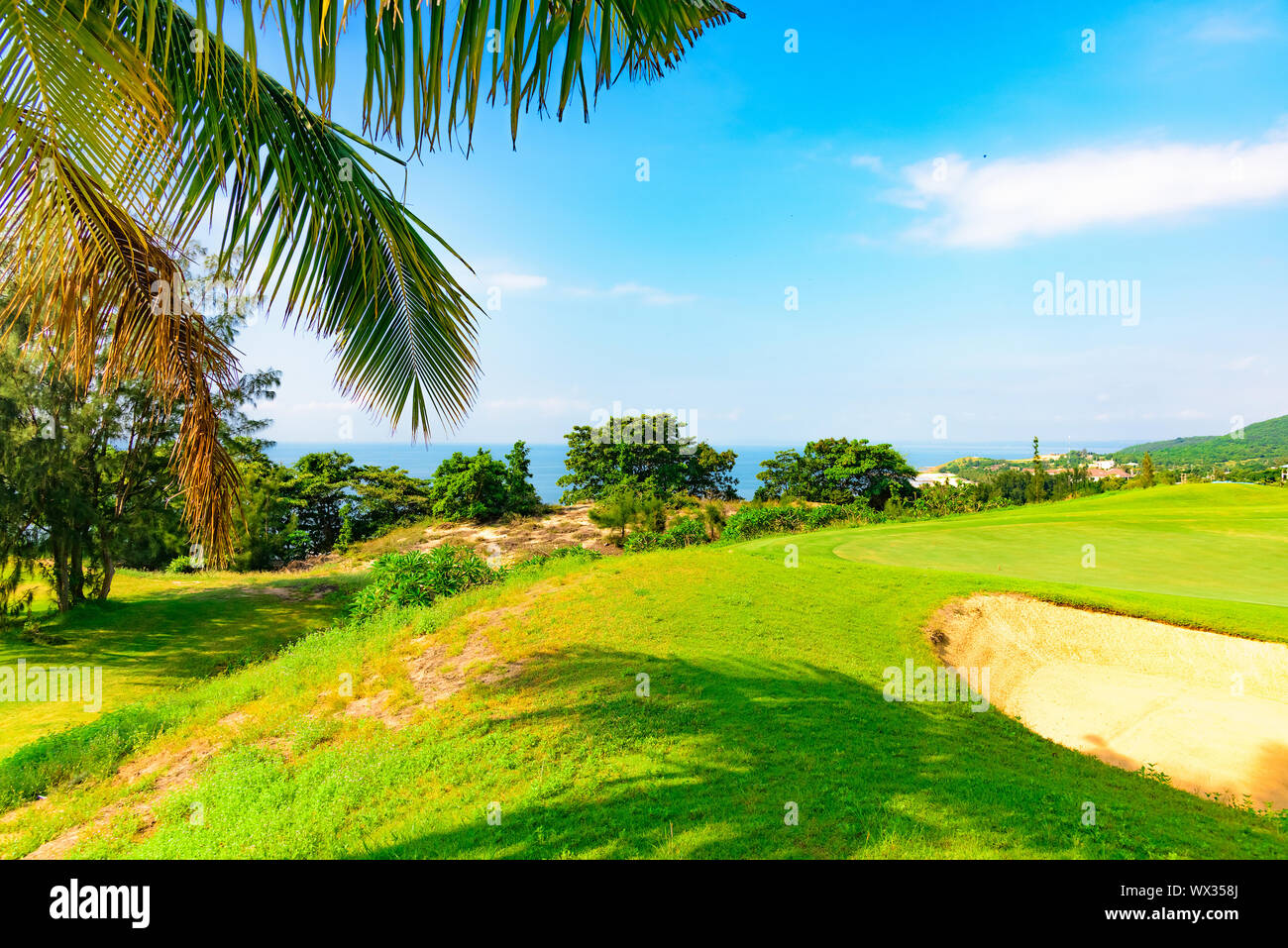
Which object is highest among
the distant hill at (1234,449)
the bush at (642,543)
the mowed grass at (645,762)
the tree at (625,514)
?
the distant hill at (1234,449)

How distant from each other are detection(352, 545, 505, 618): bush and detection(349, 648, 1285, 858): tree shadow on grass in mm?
4831

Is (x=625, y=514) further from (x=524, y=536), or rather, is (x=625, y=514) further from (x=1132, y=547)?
(x=1132, y=547)

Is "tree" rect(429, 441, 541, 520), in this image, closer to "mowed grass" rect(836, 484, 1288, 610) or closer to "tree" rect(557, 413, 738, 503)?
"tree" rect(557, 413, 738, 503)

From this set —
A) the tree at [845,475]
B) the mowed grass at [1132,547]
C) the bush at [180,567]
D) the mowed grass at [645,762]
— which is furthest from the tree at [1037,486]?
the bush at [180,567]

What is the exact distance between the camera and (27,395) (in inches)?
394

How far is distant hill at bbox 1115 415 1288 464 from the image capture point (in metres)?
54.1

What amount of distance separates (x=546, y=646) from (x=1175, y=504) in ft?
69.5

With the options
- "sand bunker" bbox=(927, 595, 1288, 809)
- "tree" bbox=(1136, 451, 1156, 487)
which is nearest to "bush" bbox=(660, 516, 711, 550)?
"sand bunker" bbox=(927, 595, 1288, 809)

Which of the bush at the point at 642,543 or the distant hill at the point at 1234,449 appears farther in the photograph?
the distant hill at the point at 1234,449

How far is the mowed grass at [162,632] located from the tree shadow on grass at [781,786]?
8155 millimetres

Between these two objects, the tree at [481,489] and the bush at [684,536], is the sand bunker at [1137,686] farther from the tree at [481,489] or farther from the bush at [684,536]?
the tree at [481,489]

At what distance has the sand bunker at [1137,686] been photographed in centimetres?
562

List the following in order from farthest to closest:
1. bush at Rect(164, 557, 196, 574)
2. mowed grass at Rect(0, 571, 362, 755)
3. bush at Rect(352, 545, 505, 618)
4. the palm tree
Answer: bush at Rect(164, 557, 196, 574)
bush at Rect(352, 545, 505, 618)
mowed grass at Rect(0, 571, 362, 755)
the palm tree
